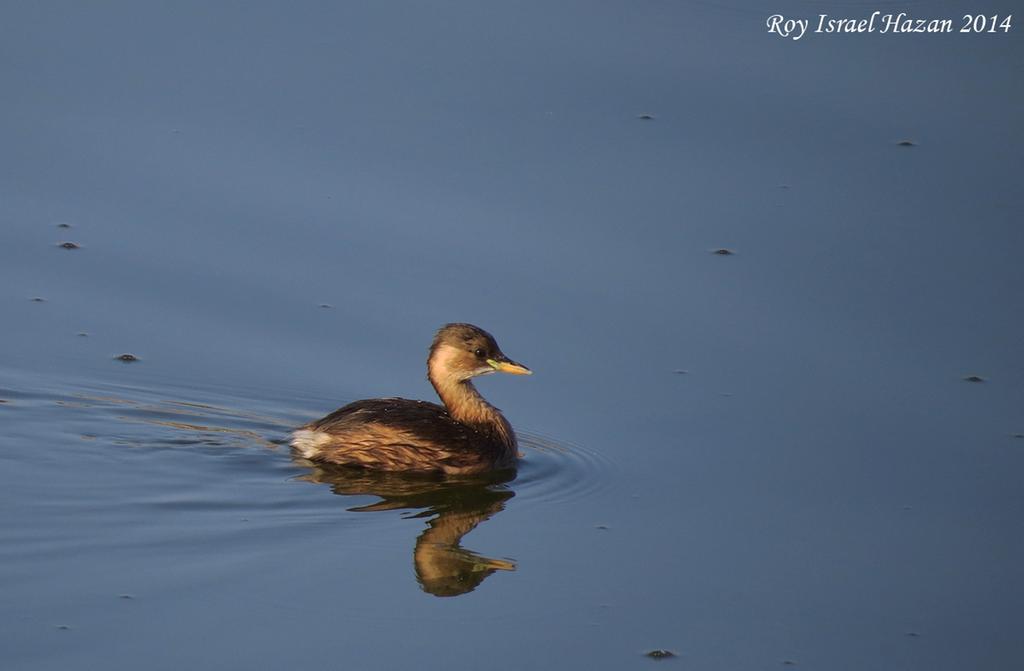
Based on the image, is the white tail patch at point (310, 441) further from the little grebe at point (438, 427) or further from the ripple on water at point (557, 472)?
the ripple on water at point (557, 472)

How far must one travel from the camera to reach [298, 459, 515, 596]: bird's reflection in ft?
27.9

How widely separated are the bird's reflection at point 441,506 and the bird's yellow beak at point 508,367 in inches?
22.7

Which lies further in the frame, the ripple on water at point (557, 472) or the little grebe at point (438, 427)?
the little grebe at point (438, 427)

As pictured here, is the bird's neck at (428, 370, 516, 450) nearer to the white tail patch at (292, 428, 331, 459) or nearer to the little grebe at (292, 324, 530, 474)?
the little grebe at (292, 324, 530, 474)

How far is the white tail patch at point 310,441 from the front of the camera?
999 centimetres

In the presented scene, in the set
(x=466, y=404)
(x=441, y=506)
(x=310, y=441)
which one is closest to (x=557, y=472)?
(x=441, y=506)

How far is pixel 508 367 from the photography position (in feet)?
33.9

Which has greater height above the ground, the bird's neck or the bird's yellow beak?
the bird's yellow beak

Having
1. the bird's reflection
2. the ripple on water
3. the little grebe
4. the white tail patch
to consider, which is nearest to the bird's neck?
the little grebe

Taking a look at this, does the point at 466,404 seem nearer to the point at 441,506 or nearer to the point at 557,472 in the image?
the point at 557,472

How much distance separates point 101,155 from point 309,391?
2.89 meters

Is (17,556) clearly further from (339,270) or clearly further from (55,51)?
(55,51)

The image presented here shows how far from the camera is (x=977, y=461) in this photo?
9.79m

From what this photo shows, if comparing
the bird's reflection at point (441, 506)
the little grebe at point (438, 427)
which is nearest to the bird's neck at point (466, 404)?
the little grebe at point (438, 427)
